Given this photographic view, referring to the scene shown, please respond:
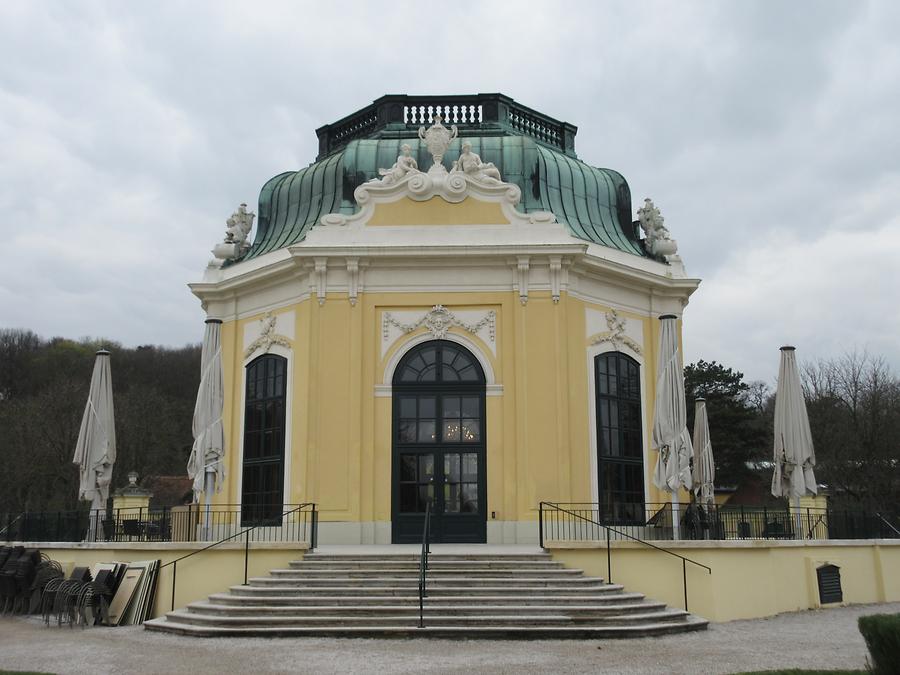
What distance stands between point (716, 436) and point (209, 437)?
28.6m

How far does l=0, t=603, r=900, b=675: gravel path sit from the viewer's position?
923cm

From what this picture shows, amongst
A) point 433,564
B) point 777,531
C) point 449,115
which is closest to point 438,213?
point 449,115

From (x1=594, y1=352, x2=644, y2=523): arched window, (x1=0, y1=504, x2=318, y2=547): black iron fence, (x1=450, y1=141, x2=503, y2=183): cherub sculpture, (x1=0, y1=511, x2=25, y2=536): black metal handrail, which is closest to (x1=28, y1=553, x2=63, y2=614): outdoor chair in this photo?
(x1=0, y1=504, x2=318, y2=547): black iron fence

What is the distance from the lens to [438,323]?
16688 millimetres

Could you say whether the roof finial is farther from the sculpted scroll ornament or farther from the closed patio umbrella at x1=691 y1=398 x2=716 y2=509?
the closed patio umbrella at x1=691 y1=398 x2=716 y2=509

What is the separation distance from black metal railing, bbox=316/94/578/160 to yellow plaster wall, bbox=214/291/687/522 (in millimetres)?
4500

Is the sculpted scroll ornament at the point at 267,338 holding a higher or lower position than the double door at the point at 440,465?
higher

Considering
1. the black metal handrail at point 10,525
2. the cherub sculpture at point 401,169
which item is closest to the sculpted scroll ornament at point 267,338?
the cherub sculpture at point 401,169

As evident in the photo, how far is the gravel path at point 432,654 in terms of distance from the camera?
30.3 ft

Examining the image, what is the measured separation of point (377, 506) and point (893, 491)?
22818 mm

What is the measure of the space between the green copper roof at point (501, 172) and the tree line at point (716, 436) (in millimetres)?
15808

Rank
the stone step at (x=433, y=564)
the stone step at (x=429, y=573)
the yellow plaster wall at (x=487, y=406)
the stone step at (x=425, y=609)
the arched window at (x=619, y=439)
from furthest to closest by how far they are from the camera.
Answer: the arched window at (x=619, y=439) → the yellow plaster wall at (x=487, y=406) → the stone step at (x=433, y=564) → the stone step at (x=429, y=573) → the stone step at (x=425, y=609)

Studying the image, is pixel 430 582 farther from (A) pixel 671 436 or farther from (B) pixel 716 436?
(B) pixel 716 436

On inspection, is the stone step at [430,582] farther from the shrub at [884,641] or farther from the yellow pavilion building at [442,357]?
the shrub at [884,641]
